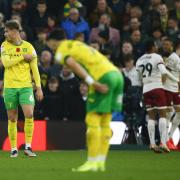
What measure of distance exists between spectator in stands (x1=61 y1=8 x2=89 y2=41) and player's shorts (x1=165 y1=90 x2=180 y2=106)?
491 centimetres

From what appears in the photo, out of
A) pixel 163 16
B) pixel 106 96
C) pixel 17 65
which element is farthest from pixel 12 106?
pixel 163 16

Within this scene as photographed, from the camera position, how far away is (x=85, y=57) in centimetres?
1214

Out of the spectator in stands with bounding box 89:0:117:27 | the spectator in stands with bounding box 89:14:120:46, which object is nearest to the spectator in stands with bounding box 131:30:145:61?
the spectator in stands with bounding box 89:14:120:46

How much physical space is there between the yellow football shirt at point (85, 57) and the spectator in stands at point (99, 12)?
11309 millimetres

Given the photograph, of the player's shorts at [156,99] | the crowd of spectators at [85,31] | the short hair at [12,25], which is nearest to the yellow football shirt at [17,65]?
the short hair at [12,25]

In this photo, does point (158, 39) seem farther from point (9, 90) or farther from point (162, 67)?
point (9, 90)

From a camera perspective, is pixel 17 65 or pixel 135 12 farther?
pixel 135 12

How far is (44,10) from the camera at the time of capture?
23.3m

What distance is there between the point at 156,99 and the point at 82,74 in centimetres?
643

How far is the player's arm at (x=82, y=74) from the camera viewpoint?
39.0 feet

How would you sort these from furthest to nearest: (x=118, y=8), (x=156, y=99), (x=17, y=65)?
(x=118, y=8) → (x=156, y=99) → (x=17, y=65)

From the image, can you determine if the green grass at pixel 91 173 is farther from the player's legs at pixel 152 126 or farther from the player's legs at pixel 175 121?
the player's legs at pixel 175 121

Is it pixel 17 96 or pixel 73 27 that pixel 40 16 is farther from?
pixel 17 96

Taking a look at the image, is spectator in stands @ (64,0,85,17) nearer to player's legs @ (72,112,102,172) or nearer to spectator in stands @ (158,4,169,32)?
spectator in stands @ (158,4,169,32)
